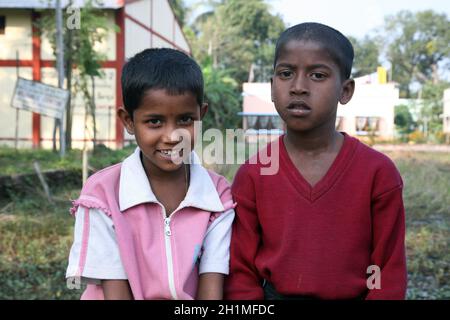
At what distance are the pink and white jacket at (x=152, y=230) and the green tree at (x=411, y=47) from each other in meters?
34.5

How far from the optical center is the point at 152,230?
5.62 feet

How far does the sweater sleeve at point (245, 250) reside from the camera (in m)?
1.73

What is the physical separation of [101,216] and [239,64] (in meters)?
31.2

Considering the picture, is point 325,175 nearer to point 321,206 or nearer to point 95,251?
point 321,206

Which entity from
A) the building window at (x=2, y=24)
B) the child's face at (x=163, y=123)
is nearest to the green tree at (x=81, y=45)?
the building window at (x=2, y=24)

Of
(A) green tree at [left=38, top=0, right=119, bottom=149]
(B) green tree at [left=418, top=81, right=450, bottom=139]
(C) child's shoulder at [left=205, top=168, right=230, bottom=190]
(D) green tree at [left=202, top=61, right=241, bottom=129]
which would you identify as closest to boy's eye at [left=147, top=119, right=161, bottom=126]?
(C) child's shoulder at [left=205, top=168, right=230, bottom=190]

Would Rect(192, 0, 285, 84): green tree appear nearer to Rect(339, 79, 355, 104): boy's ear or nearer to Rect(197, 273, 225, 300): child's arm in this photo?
Rect(339, 79, 355, 104): boy's ear

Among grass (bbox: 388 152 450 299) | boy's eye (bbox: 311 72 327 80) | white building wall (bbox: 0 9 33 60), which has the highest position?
white building wall (bbox: 0 9 33 60)

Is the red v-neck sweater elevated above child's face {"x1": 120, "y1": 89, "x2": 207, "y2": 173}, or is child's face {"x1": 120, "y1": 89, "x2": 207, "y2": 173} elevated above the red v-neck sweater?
child's face {"x1": 120, "y1": 89, "x2": 207, "y2": 173}

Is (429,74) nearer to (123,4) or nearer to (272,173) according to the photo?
(123,4)

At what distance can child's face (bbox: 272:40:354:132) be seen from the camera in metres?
1.65

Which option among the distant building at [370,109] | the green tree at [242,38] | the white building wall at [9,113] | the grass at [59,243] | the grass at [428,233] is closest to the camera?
the grass at [59,243]

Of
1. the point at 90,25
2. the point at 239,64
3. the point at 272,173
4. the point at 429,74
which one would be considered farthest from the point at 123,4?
the point at 429,74

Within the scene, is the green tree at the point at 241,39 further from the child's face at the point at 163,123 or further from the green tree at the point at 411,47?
the child's face at the point at 163,123
